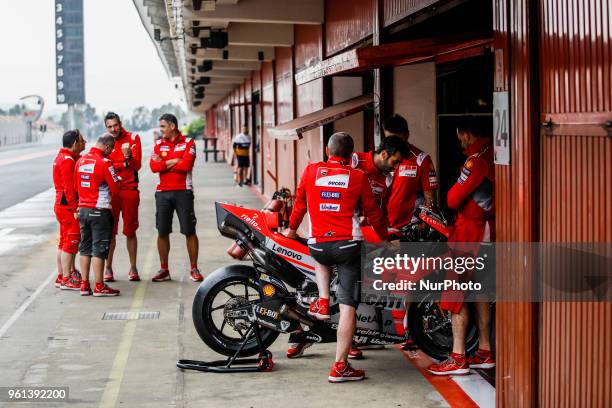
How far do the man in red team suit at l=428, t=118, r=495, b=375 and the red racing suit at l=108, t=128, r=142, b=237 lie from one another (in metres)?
5.01

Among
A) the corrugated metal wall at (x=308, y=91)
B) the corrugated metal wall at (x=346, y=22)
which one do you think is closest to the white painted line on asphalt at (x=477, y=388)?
the corrugated metal wall at (x=346, y=22)

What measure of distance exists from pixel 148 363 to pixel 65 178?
3.80 meters

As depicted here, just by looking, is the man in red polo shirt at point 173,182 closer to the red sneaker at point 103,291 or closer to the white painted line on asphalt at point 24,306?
the red sneaker at point 103,291

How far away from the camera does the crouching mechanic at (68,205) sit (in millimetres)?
10484

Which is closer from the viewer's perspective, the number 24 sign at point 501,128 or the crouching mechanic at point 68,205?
the number 24 sign at point 501,128

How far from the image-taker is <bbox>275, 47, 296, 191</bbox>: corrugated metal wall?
1722 cm

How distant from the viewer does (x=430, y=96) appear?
10102 mm

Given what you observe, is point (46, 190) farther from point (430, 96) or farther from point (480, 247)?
point (480, 247)

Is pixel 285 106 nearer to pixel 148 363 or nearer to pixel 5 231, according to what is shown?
pixel 5 231

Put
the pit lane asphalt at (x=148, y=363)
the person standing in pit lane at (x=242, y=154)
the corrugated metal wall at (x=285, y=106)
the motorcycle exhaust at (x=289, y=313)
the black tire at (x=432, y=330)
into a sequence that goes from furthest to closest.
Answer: the person standing in pit lane at (x=242, y=154), the corrugated metal wall at (x=285, y=106), the black tire at (x=432, y=330), the motorcycle exhaust at (x=289, y=313), the pit lane asphalt at (x=148, y=363)

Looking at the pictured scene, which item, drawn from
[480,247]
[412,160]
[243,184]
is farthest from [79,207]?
[243,184]

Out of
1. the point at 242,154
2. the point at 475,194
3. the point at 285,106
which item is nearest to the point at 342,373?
the point at 475,194

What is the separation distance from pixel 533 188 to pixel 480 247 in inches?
63.5

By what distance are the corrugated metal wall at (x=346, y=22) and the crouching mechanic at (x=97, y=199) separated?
3.09 meters
